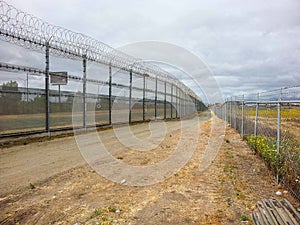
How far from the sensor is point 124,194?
392 cm

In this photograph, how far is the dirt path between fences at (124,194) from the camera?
312cm

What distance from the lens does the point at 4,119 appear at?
7.71 m

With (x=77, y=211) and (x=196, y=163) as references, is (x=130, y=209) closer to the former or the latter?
(x=77, y=211)

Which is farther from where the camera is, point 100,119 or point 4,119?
point 100,119

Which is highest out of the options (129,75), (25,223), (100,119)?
(129,75)

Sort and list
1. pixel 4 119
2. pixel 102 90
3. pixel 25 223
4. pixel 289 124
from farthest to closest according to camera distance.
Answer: pixel 102 90 → pixel 4 119 → pixel 289 124 → pixel 25 223

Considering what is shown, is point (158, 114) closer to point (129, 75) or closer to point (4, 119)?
point (129, 75)

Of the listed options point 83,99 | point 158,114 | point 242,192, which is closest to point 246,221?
point 242,192

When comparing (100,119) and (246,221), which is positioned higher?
(100,119)

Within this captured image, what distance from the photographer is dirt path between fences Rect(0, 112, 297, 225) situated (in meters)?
3.12

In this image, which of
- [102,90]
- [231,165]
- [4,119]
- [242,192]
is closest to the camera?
[242,192]

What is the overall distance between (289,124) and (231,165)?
1.89 m

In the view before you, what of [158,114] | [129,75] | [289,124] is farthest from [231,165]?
[158,114]

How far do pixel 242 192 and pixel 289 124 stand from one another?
170 cm
